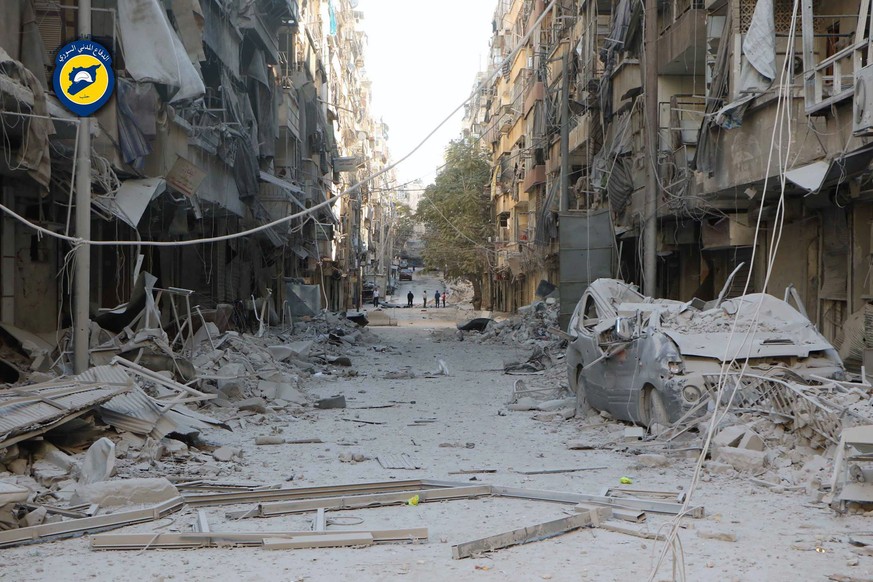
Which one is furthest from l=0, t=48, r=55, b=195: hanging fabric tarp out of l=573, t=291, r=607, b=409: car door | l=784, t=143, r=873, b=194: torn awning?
l=784, t=143, r=873, b=194: torn awning

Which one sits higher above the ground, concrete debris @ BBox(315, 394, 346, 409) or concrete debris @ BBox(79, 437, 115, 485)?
concrete debris @ BBox(79, 437, 115, 485)

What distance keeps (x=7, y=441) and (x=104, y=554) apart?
2.47 metres

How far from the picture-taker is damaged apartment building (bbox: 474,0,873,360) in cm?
1349

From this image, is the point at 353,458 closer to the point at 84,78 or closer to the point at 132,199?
the point at 84,78

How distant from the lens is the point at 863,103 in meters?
11.6

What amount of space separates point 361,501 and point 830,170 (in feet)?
30.8

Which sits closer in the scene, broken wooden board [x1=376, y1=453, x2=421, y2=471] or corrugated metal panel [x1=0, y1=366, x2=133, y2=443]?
corrugated metal panel [x1=0, y1=366, x2=133, y2=443]

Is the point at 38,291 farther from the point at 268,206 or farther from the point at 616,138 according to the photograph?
the point at 616,138

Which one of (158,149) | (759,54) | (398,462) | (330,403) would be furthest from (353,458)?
(759,54)

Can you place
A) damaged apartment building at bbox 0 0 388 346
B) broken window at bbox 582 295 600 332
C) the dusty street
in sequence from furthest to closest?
broken window at bbox 582 295 600 332
damaged apartment building at bbox 0 0 388 346
the dusty street

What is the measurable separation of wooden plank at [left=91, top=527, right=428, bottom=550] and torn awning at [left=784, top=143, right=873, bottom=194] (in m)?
9.34

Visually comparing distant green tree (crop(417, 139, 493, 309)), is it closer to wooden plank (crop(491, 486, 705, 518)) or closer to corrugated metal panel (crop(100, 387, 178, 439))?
corrugated metal panel (crop(100, 387, 178, 439))

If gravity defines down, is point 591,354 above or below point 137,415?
above

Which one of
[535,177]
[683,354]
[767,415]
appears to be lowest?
[767,415]
